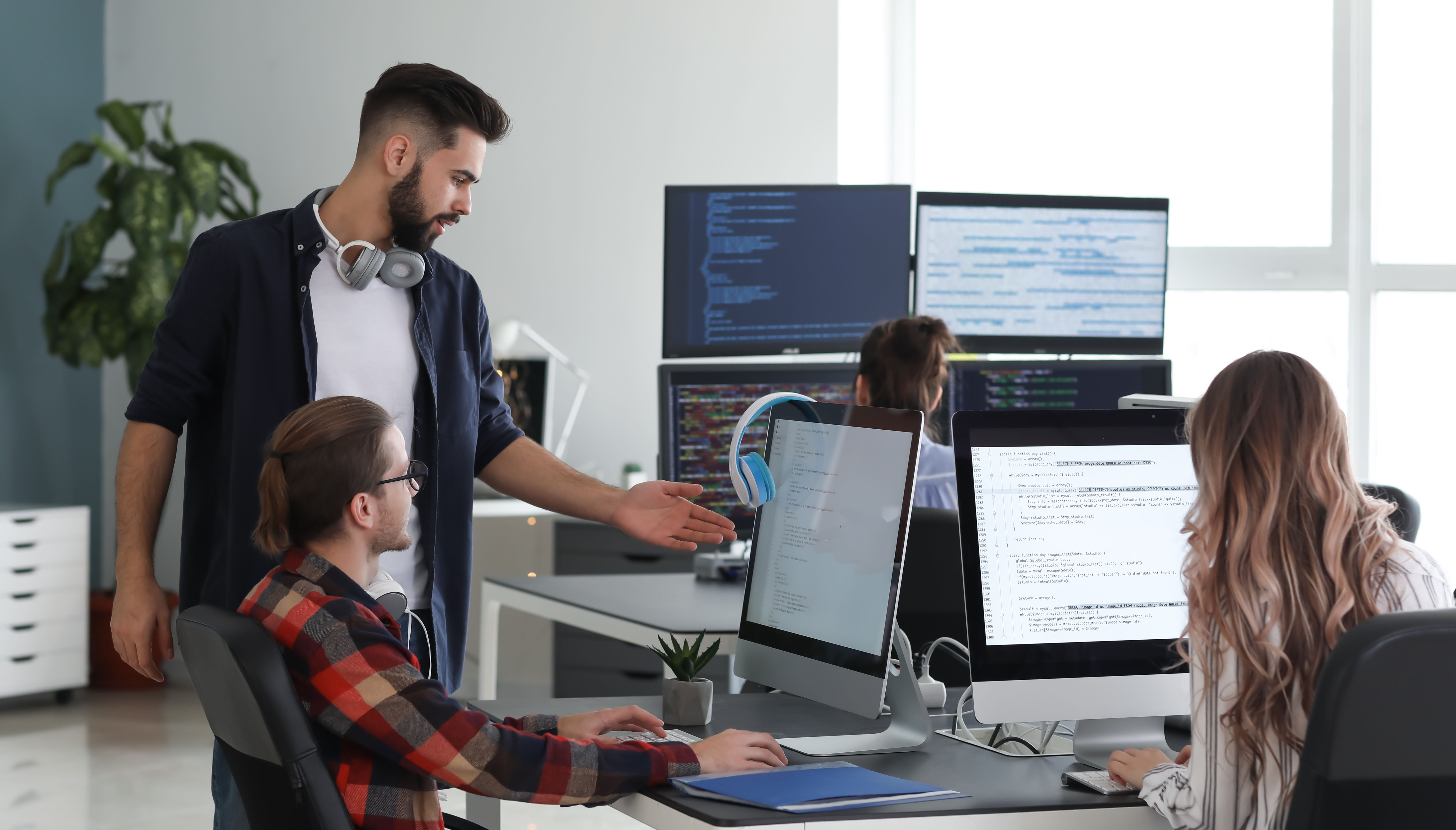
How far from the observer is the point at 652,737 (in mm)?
1575

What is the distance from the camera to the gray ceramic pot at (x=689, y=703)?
1.70 m

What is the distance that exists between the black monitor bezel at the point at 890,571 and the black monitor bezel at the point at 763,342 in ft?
4.29

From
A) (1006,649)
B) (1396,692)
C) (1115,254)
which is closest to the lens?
(1396,692)

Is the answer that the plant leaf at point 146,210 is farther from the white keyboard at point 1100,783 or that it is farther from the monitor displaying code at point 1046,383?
the white keyboard at point 1100,783

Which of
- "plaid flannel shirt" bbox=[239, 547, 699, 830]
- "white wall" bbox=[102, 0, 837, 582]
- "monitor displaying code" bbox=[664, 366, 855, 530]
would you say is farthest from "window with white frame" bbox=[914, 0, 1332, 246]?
"plaid flannel shirt" bbox=[239, 547, 699, 830]

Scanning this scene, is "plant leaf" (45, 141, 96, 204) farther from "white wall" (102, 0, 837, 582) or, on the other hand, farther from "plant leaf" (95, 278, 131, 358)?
"white wall" (102, 0, 837, 582)

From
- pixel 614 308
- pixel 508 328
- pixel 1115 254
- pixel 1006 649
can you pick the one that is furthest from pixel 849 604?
pixel 614 308

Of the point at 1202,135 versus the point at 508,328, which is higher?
the point at 1202,135

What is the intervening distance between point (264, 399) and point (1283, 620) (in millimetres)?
1335

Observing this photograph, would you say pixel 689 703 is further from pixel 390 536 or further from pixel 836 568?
pixel 390 536

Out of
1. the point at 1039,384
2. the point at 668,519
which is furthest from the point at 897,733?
the point at 1039,384

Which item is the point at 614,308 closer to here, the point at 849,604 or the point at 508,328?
the point at 508,328

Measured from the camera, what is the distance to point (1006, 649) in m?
1.55

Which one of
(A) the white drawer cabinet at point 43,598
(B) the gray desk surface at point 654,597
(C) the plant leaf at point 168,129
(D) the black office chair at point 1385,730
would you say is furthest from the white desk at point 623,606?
(C) the plant leaf at point 168,129
